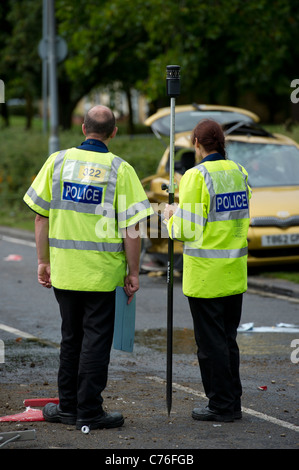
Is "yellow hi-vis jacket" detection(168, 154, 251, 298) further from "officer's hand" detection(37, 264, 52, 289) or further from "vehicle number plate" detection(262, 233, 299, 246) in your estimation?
"vehicle number plate" detection(262, 233, 299, 246)

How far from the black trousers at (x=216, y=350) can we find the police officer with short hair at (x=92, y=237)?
509 millimetres

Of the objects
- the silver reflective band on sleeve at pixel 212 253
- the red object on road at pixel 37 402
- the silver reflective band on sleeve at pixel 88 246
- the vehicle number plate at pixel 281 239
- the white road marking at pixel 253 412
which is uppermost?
the silver reflective band on sleeve at pixel 88 246

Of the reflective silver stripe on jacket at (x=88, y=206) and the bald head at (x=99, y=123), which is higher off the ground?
the bald head at (x=99, y=123)

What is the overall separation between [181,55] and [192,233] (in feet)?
50.6

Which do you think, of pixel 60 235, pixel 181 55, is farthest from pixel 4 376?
pixel 181 55

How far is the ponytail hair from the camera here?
5.60m

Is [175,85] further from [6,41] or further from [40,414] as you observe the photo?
[6,41]

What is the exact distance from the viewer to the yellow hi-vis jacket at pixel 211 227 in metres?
5.50

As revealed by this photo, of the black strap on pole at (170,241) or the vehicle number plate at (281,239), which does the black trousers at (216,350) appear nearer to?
the black strap on pole at (170,241)

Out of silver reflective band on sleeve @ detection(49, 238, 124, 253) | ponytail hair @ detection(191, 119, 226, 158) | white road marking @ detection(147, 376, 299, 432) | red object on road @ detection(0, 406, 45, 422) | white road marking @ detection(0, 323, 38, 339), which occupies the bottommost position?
white road marking @ detection(147, 376, 299, 432)

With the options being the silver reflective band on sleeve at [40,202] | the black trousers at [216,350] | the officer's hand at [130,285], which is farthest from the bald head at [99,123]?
the black trousers at [216,350]

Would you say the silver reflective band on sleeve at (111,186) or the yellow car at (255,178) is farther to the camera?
the yellow car at (255,178)

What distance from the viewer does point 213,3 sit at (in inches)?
807

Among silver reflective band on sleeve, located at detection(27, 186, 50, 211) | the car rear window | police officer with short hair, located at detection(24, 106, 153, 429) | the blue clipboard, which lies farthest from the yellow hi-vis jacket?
the car rear window
